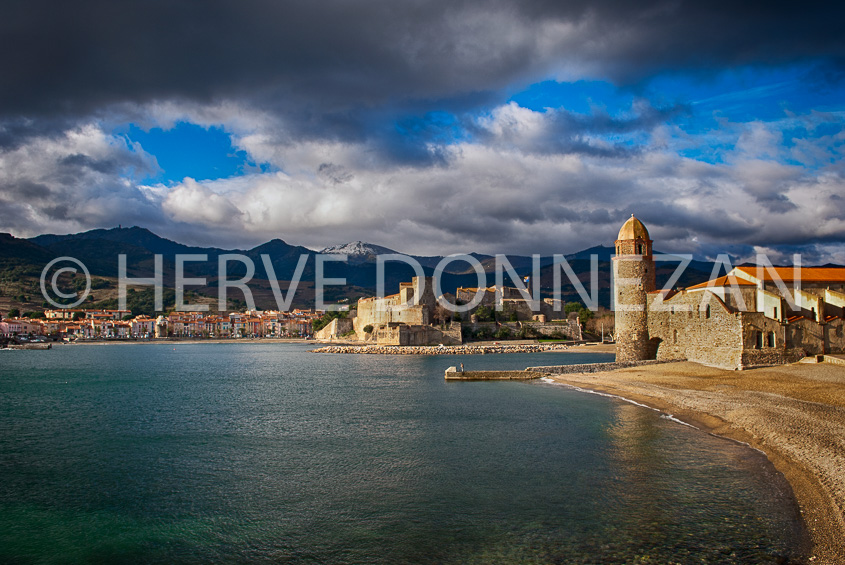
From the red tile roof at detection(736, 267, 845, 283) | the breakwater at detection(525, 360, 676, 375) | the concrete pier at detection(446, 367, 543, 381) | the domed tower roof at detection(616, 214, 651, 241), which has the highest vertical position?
the domed tower roof at detection(616, 214, 651, 241)

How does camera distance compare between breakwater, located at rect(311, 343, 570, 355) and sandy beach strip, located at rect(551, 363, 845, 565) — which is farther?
breakwater, located at rect(311, 343, 570, 355)

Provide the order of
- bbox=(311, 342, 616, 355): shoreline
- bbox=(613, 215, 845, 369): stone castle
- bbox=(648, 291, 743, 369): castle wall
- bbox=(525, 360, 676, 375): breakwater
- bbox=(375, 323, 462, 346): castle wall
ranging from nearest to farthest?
bbox=(613, 215, 845, 369): stone castle, bbox=(648, 291, 743, 369): castle wall, bbox=(525, 360, 676, 375): breakwater, bbox=(311, 342, 616, 355): shoreline, bbox=(375, 323, 462, 346): castle wall

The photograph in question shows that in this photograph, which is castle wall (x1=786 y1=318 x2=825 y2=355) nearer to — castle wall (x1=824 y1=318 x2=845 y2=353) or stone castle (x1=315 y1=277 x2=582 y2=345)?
castle wall (x1=824 y1=318 x2=845 y2=353)

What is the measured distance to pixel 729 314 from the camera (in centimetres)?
1972

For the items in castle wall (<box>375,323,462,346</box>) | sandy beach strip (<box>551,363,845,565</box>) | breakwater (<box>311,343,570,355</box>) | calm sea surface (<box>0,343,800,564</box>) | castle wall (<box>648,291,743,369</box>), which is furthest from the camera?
castle wall (<box>375,323,462,346</box>)

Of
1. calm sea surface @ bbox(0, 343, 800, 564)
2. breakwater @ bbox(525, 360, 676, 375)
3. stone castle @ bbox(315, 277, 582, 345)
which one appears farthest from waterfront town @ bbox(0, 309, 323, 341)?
calm sea surface @ bbox(0, 343, 800, 564)

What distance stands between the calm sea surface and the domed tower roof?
9402 mm

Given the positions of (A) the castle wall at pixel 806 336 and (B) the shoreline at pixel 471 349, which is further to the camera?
(B) the shoreline at pixel 471 349

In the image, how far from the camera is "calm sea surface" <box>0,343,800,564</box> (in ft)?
23.8

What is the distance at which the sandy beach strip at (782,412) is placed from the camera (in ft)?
25.2

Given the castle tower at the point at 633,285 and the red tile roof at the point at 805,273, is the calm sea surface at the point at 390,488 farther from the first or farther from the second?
the red tile roof at the point at 805,273

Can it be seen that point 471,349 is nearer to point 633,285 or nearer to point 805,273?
point 633,285

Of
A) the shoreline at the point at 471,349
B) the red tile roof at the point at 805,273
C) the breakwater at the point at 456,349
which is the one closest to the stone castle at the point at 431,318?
the shoreline at the point at 471,349

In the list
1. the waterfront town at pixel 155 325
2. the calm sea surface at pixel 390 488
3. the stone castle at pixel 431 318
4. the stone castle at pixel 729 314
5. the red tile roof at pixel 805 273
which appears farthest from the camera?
the waterfront town at pixel 155 325
